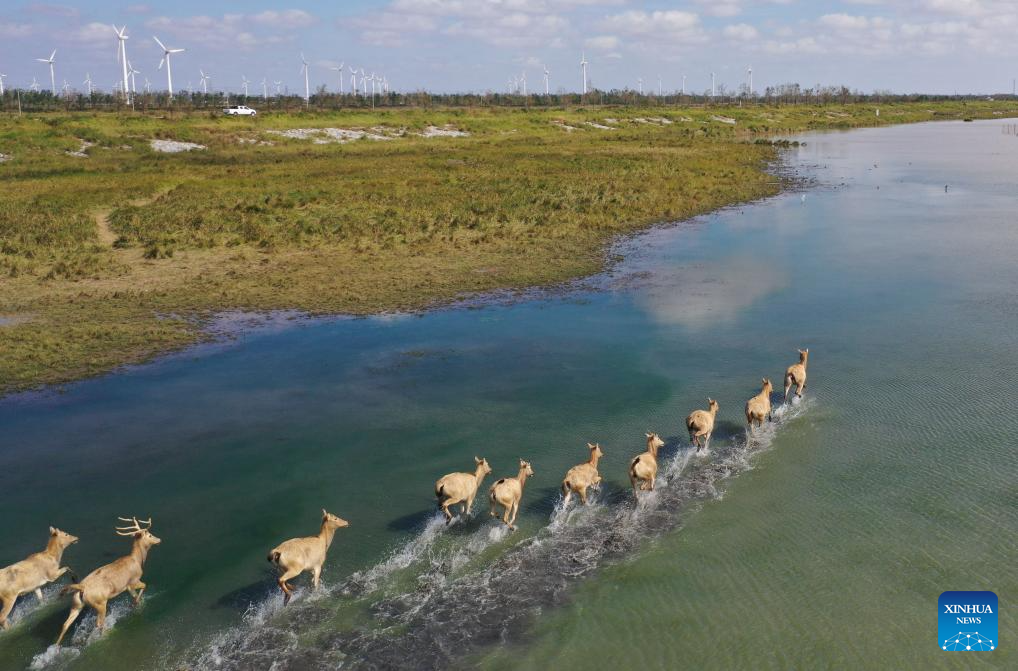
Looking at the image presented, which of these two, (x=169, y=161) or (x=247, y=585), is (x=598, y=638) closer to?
(x=247, y=585)

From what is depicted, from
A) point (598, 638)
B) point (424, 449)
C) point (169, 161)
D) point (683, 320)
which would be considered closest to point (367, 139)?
point (169, 161)

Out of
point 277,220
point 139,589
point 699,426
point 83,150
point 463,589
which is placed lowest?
point 139,589

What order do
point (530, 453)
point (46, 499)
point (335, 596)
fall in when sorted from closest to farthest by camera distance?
1. point (335, 596)
2. point (46, 499)
3. point (530, 453)

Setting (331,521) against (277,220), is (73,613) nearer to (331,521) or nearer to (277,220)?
(331,521)

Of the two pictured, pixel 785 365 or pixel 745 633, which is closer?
pixel 745 633

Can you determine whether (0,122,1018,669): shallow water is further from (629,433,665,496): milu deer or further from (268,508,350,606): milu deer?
(629,433,665,496): milu deer

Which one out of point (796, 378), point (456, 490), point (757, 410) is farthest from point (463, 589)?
point (796, 378)
